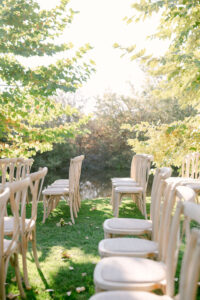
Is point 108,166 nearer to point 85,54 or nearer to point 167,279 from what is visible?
point 85,54

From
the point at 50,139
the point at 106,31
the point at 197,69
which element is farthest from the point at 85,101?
the point at 197,69

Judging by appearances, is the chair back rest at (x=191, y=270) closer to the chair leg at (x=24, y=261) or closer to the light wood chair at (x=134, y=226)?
the light wood chair at (x=134, y=226)

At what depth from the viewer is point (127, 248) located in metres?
2.40

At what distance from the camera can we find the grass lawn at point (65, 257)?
3.14 m

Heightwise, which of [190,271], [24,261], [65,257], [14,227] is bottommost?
[65,257]

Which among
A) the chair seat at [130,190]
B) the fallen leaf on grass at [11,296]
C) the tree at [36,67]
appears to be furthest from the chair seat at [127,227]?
the tree at [36,67]

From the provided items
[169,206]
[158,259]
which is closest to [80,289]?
[158,259]

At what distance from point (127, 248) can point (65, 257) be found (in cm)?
197

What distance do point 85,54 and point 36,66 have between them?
1138mm

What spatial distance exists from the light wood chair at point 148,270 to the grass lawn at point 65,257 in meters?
1.14

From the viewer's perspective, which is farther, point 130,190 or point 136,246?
point 130,190

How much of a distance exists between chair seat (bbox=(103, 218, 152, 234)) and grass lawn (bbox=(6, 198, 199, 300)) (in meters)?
0.66

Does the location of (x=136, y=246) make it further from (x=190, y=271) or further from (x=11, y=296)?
(x=11, y=296)

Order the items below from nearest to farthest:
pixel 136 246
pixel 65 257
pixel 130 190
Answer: pixel 136 246, pixel 65 257, pixel 130 190
